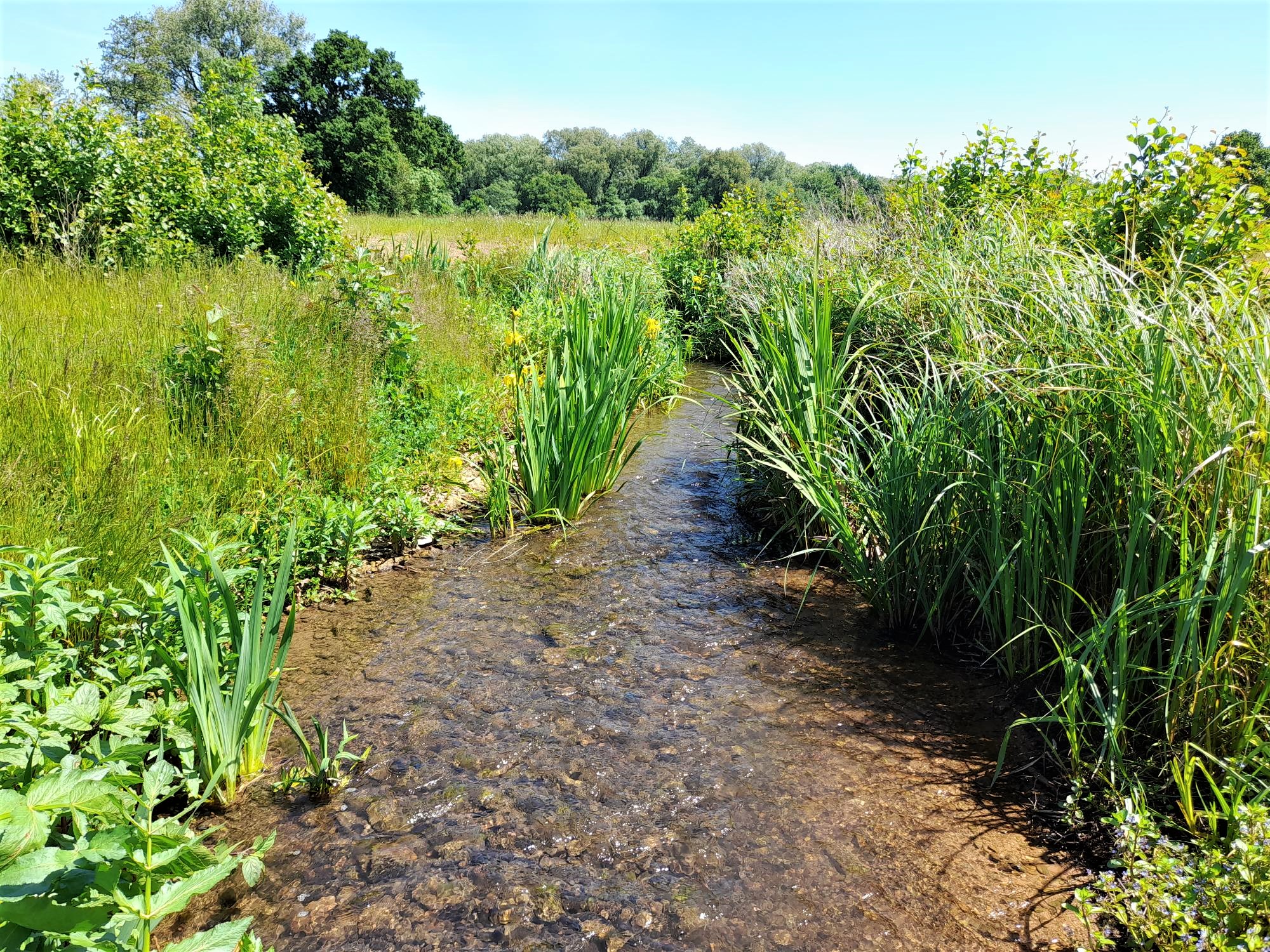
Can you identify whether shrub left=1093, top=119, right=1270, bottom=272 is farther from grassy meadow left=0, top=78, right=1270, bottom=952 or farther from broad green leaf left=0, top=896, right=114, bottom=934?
broad green leaf left=0, top=896, right=114, bottom=934

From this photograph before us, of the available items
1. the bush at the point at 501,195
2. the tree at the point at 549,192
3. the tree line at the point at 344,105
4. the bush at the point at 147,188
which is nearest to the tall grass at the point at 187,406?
the bush at the point at 147,188

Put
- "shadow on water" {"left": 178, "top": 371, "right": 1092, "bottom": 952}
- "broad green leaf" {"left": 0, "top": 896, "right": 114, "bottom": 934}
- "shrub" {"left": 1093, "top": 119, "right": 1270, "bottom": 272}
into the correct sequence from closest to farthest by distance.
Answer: "broad green leaf" {"left": 0, "top": 896, "right": 114, "bottom": 934}
"shadow on water" {"left": 178, "top": 371, "right": 1092, "bottom": 952}
"shrub" {"left": 1093, "top": 119, "right": 1270, "bottom": 272}

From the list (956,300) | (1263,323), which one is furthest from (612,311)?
(1263,323)

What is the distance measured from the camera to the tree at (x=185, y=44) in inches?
1674

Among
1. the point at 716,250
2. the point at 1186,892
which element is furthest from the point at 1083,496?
the point at 716,250

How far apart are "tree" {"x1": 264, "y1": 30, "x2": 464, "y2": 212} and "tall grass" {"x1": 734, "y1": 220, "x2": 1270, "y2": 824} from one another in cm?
3307

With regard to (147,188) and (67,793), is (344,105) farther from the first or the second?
(67,793)

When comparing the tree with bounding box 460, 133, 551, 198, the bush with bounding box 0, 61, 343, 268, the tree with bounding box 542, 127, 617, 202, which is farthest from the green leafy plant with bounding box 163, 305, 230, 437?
the tree with bounding box 542, 127, 617, 202

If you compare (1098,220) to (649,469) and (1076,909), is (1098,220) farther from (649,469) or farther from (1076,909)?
(1076,909)

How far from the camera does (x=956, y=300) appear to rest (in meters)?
3.80

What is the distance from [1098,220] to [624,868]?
5.03 metres

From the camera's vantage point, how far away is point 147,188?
745 cm

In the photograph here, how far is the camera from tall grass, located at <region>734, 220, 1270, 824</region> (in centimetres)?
214

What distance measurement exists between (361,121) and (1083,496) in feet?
129
